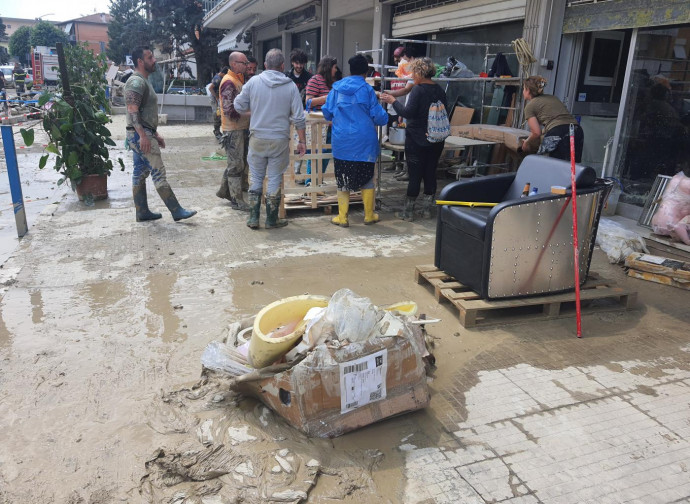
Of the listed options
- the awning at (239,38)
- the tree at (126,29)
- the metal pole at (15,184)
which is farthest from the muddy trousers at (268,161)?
the tree at (126,29)

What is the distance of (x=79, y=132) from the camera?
6.71 meters

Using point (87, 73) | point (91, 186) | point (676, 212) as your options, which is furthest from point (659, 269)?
point (87, 73)

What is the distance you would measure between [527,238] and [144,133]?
4060 mm

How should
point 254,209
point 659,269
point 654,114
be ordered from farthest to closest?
point 654,114
point 254,209
point 659,269

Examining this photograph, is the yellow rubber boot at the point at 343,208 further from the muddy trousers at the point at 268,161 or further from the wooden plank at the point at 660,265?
the wooden plank at the point at 660,265

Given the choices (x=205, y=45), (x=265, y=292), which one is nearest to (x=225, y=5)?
(x=205, y=45)

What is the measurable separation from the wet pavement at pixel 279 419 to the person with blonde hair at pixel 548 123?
1284 millimetres

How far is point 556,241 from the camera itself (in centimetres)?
380

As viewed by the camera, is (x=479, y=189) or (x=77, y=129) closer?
(x=479, y=189)

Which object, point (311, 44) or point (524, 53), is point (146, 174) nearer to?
point (524, 53)

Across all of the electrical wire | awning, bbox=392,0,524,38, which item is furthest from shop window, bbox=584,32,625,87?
awning, bbox=392,0,524,38

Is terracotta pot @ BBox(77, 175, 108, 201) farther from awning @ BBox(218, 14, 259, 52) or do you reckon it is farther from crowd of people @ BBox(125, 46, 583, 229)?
awning @ BBox(218, 14, 259, 52)

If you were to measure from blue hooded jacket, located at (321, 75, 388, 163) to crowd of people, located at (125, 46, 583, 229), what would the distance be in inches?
0.4

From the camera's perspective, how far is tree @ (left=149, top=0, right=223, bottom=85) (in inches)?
1006
